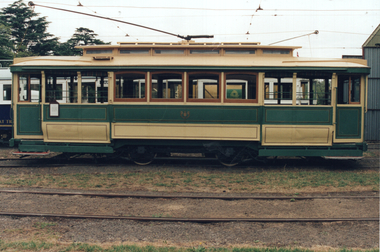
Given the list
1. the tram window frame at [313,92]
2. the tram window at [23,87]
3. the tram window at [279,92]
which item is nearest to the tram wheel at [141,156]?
the tram window at [23,87]

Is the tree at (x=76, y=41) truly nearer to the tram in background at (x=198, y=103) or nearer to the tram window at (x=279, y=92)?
the tram in background at (x=198, y=103)

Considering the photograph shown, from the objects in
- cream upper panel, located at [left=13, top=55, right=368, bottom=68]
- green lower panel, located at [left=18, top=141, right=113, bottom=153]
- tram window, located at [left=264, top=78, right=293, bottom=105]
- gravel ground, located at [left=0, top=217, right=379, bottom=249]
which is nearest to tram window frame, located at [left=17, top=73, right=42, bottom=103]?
cream upper panel, located at [left=13, top=55, right=368, bottom=68]

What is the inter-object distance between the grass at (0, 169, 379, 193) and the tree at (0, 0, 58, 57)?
22.9 metres

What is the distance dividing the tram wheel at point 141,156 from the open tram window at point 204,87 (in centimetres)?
213

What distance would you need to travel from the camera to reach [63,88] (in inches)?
368

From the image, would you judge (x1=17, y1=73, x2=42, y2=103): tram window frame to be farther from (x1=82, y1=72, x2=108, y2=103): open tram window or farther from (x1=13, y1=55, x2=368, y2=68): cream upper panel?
(x1=82, y1=72, x2=108, y2=103): open tram window

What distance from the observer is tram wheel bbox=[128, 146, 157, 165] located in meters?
9.38

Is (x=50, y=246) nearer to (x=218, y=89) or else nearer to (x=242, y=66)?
(x=218, y=89)

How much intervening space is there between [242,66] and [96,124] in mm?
4624

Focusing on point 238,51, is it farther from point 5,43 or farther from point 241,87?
point 5,43

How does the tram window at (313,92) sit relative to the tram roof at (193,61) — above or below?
below

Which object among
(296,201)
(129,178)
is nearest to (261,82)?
(296,201)

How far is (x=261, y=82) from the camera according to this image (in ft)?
29.2

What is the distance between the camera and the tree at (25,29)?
89.9 feet
